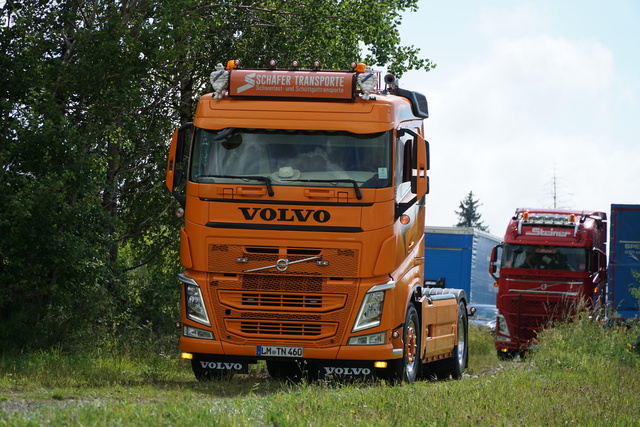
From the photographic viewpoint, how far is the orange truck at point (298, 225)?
12383mm

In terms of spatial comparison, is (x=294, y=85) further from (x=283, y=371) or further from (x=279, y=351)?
(x=283, y=371)

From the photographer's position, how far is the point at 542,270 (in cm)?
2492

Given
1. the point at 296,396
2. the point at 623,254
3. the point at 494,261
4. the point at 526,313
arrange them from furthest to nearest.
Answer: the point at 494,261 < the point at 526,313 < the point at 623,254 < the point at 296,396

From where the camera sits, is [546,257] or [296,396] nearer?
[296,396]

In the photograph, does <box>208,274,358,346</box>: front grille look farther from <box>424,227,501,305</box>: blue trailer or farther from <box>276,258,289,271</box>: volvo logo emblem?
<box>424,227,501,305</box>: blue trailer

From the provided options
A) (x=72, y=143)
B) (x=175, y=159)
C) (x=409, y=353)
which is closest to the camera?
(x=175, y=159)

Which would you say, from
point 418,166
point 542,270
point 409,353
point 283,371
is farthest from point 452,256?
point 418,166

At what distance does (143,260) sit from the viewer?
96.8 ft

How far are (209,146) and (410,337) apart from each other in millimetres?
3460

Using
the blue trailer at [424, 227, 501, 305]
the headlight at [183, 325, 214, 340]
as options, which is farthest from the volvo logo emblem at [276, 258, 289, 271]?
the blue trailer at [424, 227, 501, 305]

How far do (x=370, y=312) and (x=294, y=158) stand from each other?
6.44 feet

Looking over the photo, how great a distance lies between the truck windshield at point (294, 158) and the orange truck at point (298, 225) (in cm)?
1

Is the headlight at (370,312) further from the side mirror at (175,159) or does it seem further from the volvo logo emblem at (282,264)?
the side mirror at (175,159)

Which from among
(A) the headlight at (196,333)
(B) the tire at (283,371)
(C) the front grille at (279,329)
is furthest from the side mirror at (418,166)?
(B) the tire at (283,371)
